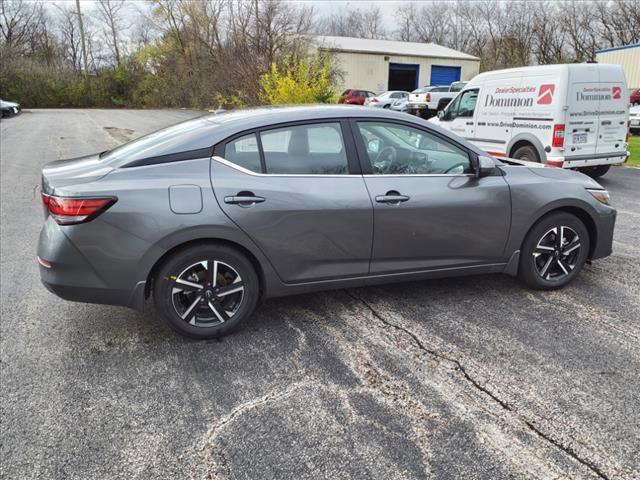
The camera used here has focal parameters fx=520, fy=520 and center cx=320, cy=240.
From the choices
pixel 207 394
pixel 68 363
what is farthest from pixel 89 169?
pixel 207 394

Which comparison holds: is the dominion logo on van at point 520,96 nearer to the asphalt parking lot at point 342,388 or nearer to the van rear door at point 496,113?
the van rear door at point 496,113

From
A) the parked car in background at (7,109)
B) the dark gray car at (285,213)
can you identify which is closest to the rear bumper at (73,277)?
the dark gray car at (285,213)

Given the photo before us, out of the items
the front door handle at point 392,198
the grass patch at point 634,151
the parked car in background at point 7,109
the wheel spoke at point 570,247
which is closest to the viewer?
the front door handle at point 392,198

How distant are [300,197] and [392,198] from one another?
0.69 metres

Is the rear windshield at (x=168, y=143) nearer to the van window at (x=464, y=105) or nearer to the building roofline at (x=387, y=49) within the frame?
the van window at (x=464, y=105)

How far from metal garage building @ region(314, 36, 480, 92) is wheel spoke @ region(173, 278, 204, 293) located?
34.5m

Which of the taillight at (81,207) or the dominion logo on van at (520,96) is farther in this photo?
the dominion logo on van at (520,96)

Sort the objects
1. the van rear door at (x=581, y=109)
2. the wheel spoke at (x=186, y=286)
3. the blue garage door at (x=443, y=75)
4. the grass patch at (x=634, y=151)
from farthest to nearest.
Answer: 1. the blue garage door at (x=443, y=75)
2. the grass patch at (x=634, y=151)
3. the van rear door at (x=581, y=109)
4. the wheel spoke at (x=186, y=286)

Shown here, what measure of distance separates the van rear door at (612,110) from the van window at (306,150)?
23.1 ft

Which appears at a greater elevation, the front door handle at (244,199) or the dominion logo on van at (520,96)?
the dominion logo on van at (520,96)

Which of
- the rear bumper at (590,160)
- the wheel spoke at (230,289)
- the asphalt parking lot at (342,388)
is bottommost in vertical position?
the asphalt parking lot at (342,388)

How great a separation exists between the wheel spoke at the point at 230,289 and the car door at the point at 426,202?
38.5 inches

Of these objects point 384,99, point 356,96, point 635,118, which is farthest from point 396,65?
point 635,118

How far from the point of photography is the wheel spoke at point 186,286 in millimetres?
3387
